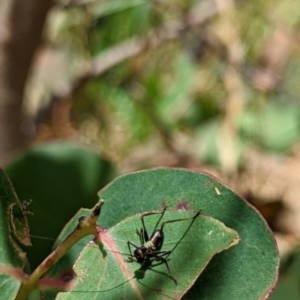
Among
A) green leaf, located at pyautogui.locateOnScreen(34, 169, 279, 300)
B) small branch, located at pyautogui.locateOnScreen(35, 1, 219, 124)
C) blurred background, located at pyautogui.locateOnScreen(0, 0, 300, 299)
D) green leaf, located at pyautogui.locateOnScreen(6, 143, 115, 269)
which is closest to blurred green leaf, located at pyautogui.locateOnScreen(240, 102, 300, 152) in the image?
blurred background, located at pyautogui.locateOnScreen(0, 0, 300, 299)

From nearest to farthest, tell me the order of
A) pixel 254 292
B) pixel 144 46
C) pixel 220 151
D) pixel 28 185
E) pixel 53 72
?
pixel 254 292
pixel 28 185
pixel 144 46
pixel 220 151
pixel 53 72

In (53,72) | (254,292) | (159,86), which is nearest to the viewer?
(254,292)

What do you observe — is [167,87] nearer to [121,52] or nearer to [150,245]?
[121,52]

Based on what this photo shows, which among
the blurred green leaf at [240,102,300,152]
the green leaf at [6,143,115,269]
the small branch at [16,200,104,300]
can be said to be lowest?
the blurred green leaf at [240,102,300,152]

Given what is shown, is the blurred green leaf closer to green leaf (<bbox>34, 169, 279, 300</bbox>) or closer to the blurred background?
the blurred background

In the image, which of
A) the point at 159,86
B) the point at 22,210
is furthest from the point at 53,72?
the point at 22,210

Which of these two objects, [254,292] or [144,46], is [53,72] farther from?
[254,292]
